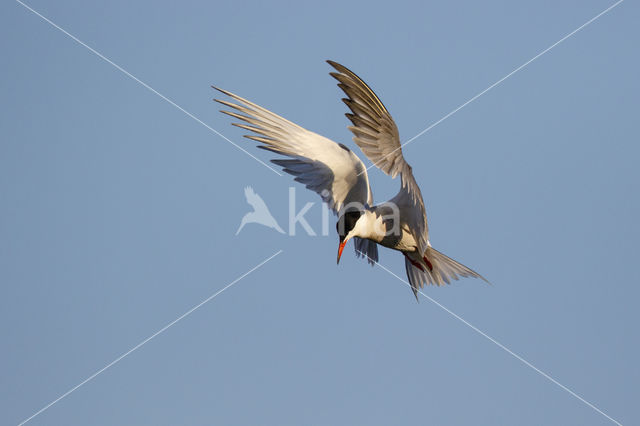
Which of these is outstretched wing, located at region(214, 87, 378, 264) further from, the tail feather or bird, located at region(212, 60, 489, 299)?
the tail feather

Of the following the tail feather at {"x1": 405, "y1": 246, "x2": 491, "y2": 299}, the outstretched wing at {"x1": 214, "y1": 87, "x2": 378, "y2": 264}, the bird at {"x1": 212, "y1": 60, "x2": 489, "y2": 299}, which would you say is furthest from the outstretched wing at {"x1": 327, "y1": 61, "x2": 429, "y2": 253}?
the tail feather at {"x1": 405, "y1": 246, "x2": 491, "y2": 299}

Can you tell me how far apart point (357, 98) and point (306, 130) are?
1415 mm

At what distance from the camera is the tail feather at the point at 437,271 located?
1087 cm

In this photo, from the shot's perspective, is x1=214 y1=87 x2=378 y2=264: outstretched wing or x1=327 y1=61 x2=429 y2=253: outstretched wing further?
x1=214 y1=87 x2=378 y2=264: outstretched wing

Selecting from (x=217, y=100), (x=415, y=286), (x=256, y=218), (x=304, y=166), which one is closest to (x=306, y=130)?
(x=304, y=166)

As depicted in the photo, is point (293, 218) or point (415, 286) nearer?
point (415, 286)

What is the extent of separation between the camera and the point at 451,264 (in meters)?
10.9

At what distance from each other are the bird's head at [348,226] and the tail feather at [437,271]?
1.50 metres

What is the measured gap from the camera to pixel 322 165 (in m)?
10.0

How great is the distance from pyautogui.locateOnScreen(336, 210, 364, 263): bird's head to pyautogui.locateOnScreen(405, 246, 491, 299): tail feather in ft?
4.91

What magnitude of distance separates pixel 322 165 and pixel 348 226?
863mm

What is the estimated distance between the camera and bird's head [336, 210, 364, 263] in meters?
9.59

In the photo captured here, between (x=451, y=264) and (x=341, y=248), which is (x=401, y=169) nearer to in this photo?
(x=341, y=248)

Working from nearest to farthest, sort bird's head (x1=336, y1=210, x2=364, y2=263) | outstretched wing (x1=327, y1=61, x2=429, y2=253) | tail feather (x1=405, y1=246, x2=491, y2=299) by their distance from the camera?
outstretched wing (x1=327, y1=61, x2=429, y2=253)
bird's head (x1=336, y1=210, x2=364, y2=263)
tail feather (x1=405, y1=246, x2=491, y2=299)
